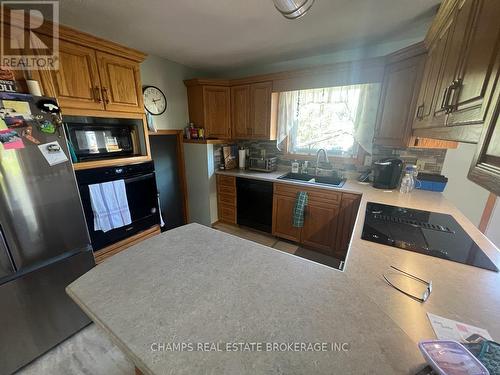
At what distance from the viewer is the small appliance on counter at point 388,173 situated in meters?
2.15

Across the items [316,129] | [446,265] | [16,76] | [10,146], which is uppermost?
[16,76]

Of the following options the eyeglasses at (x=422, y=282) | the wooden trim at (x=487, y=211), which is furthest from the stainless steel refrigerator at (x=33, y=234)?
the wooden trim at (x=487, y=211)

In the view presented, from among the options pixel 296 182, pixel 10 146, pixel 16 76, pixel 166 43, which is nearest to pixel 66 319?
pixel 10 146

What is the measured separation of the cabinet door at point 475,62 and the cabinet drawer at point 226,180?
8.03 feet

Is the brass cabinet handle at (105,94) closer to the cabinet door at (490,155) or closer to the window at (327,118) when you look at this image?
the window at (327,118)

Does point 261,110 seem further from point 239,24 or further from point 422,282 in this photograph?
point 422,282

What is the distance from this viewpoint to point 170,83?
2799 mm

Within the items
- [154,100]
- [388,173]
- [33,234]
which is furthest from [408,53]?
[33,234]

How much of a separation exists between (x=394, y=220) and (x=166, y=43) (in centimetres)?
279

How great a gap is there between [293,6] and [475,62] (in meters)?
0.85

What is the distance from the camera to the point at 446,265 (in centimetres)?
95

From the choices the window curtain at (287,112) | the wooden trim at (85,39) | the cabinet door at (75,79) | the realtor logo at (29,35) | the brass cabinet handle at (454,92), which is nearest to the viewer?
the brass cabinet handle at (454,92)

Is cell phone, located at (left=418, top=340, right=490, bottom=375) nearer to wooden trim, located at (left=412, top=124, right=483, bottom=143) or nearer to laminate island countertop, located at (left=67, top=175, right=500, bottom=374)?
laminate island countertop, located at (left=67, top=175, right=500, bottom=374)

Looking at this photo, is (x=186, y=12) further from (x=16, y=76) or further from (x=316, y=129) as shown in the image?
(x=316, y=129)
